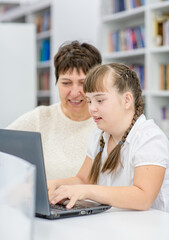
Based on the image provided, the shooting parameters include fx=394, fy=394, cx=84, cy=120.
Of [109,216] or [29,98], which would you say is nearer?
[109,216]

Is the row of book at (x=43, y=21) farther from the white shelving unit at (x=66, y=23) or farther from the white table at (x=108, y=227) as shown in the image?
the white table at (x=108, y=227)

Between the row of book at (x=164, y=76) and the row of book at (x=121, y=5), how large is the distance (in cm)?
67

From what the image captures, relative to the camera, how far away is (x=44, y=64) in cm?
540

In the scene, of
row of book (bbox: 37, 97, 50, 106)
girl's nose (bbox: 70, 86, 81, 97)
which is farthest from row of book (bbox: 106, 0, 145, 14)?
girl's nose (bbox: 70, 86, 81, 97)

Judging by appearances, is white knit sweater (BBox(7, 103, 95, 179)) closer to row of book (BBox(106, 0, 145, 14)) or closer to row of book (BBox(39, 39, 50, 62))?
row of book (BBox(106, 0, 145, 14))

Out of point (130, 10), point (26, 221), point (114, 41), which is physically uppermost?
point (130, 10)

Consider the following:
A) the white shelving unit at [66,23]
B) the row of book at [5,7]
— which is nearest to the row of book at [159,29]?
the white shelving unit at [66,23]

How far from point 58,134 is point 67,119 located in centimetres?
9

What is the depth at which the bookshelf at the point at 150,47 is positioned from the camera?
3617 mm

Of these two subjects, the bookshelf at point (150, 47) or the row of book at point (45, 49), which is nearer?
the bookshelf at point (150, 47)

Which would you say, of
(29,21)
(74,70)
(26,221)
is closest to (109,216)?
(26,221)

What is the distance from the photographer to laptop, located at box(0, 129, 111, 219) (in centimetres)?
102

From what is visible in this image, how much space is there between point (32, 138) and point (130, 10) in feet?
10.4

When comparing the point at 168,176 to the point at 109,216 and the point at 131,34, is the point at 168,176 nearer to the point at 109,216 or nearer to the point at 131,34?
the point at 109,216
